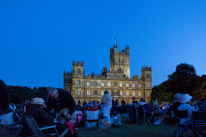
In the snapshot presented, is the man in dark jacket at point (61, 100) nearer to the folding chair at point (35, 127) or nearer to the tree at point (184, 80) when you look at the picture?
the folding chair at point (35, 127)

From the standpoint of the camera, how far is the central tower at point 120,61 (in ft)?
243

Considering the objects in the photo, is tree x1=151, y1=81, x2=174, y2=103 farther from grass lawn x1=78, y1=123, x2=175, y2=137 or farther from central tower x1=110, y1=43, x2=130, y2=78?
grass lawn x1=78, y1=123, x2=175, y2=137

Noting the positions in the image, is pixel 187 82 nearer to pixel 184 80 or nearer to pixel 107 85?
pixel 184 80

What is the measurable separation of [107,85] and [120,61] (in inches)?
587

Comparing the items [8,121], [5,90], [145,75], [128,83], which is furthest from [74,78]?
[5,90]

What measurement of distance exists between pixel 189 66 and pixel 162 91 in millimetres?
17194

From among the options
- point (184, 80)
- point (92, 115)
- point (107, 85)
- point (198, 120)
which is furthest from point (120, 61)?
point (198, 120)

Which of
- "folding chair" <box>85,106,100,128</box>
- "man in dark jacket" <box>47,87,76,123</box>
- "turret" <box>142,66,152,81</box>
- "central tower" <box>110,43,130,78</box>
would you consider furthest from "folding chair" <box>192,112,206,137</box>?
"central tower" <box>110,43,130,78</box>

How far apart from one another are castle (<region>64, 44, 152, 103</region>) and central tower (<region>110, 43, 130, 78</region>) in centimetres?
715

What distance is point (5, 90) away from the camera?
8.14ft

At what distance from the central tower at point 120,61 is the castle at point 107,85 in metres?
7.15

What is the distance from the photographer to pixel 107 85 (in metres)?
62.2

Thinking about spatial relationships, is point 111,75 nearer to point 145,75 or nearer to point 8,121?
point 145,75

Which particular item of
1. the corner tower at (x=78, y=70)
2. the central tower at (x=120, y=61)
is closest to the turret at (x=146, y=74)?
the central tower at (x=120, y=61)
